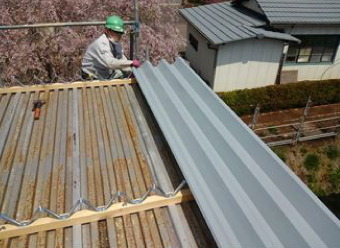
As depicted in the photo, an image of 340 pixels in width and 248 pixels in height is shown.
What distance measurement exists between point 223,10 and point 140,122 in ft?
58.4

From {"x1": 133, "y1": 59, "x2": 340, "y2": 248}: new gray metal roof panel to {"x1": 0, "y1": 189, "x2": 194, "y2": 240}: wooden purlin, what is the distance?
0.34 m

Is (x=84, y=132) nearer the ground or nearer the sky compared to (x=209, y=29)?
nearer the sky

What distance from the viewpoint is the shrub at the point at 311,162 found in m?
12.2

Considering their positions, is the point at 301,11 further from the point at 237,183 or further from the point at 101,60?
the point at 237,183

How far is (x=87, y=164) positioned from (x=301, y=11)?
1748cm

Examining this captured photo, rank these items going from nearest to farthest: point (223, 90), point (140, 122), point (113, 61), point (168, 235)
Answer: point (168, 235), point (140, 122), point (113, 61), point (223, 90)

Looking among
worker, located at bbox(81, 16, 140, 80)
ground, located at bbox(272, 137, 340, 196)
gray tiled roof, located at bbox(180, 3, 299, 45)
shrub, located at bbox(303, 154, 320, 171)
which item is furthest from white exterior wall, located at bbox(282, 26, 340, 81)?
worker, located at bbox(81, 16, 140, 80)

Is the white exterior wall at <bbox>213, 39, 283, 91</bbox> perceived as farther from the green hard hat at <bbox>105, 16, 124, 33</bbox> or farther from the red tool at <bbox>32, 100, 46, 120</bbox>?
the red tool at <bbox>32, 100, 46, 120</bbox>

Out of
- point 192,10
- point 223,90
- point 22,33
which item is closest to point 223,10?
point 192,10

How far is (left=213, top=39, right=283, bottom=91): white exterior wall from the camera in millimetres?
16141

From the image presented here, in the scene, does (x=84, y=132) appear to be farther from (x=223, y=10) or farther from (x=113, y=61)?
(x=223, y=10)

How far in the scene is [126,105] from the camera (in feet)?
17.8

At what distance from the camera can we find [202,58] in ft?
60.1

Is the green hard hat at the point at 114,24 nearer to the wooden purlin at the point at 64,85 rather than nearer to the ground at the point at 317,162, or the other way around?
the wooden purlin at the point at 64,85
